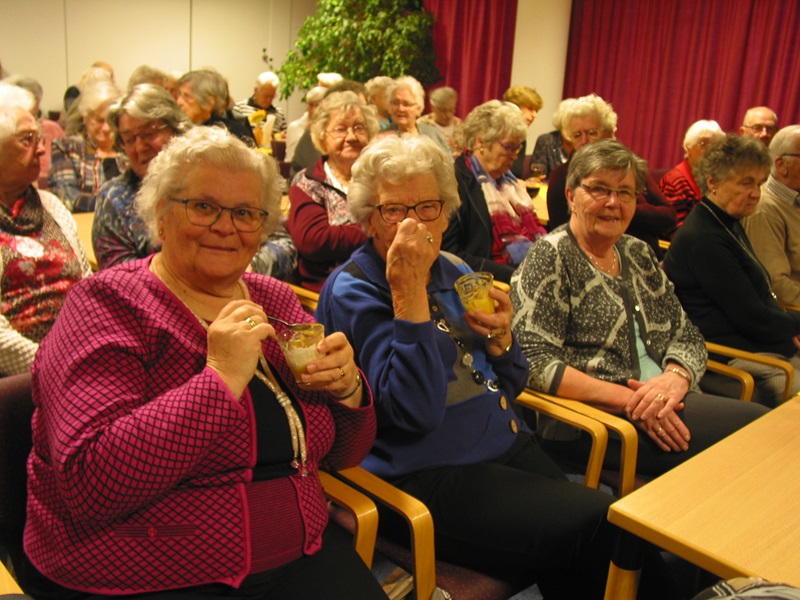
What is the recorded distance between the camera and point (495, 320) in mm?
1900

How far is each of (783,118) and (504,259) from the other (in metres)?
4.95

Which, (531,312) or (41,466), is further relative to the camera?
(531,312)

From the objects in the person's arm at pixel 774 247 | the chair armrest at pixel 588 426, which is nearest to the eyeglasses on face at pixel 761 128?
the person's arm at pixel 774 247

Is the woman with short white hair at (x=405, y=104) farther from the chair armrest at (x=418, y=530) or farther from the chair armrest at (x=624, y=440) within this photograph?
the chair armrest at (x=418, y=530)

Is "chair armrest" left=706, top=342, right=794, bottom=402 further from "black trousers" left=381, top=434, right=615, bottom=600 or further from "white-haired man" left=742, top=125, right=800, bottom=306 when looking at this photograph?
"black trousers" left=381, top=434, right=615, bottom=600

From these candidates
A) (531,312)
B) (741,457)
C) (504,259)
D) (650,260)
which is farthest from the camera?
(504,259)

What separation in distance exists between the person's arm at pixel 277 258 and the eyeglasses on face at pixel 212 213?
1258 mm

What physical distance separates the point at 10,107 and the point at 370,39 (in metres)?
6.65

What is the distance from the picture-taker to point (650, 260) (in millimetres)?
Result: 2541

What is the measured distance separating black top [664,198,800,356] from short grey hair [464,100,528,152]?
3.28 ft

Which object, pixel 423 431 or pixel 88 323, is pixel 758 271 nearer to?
pixel 423 431

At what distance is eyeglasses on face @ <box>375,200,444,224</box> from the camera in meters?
1.93

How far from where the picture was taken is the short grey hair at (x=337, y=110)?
345 cm

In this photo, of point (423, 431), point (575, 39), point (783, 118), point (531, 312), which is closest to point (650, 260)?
point (531, 312)
